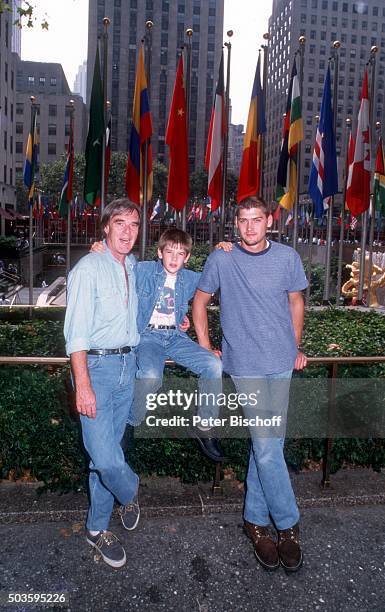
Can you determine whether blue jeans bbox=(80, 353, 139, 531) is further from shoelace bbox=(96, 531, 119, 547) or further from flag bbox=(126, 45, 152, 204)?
flag bbox=(126, 45, 152, 204)

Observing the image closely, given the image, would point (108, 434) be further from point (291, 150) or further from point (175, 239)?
point (291, 150)

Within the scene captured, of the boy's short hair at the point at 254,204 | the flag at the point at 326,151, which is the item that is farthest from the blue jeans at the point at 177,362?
the flag at the point at 326,151

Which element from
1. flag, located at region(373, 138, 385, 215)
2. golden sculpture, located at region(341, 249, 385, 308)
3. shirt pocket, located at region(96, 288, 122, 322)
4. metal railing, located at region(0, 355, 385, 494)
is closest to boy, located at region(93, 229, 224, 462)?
metal railing, located at region(0, 355, 385, 494)

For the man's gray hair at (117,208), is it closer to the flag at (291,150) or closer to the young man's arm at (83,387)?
the young man's arm at (83,387)

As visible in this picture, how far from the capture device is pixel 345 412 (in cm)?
461

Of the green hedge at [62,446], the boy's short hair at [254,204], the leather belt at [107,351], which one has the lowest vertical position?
the green hedge at [62,446]

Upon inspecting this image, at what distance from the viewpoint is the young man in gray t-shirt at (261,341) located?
358cm

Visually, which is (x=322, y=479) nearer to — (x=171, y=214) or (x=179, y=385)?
(x=179, y=385)

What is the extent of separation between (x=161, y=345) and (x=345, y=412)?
1.75 metres

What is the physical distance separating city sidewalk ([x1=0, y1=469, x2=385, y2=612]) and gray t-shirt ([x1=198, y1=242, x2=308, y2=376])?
47.4 inches

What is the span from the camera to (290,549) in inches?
135

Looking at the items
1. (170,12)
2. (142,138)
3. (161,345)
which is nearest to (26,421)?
(161,345)

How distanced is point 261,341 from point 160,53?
118 meters

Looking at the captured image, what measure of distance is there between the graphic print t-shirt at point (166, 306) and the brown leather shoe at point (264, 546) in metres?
1.58
